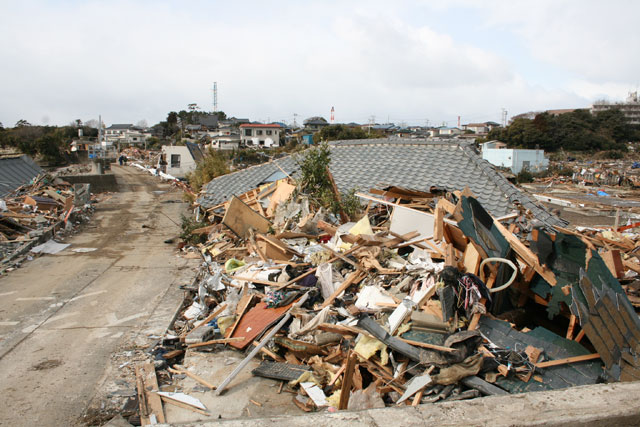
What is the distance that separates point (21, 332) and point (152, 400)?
3.98 meters

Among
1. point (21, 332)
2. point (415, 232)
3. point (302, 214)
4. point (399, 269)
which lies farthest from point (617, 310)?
point (21, 332)

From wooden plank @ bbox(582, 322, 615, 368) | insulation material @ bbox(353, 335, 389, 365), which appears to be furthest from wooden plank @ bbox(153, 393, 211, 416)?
wooden plank @ bbox(582, 322, 615, 368)

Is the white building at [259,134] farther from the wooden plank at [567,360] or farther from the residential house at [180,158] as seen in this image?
the wooden plank at [567,360]

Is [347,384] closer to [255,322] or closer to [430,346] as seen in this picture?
[430,346]

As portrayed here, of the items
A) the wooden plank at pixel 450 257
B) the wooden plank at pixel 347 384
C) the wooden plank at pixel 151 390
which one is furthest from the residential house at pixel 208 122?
the wooden plank at pixel 347 384

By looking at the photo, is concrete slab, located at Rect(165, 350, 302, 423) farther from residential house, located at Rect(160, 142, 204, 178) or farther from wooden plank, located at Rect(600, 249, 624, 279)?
residential house, located at Rect(160, 142, 204, 178)

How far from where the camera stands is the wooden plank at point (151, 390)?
4.17m

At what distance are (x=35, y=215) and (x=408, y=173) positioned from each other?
44.1ft

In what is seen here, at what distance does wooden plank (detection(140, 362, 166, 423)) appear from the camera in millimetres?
4168

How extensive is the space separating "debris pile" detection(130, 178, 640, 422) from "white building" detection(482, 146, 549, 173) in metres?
47.8

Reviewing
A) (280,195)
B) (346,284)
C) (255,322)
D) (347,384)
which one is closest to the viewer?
(347,384)

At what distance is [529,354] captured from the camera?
3.89m

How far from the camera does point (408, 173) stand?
445 inches

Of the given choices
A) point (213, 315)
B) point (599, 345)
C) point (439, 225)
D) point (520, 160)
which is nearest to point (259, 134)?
point (520, 160)
